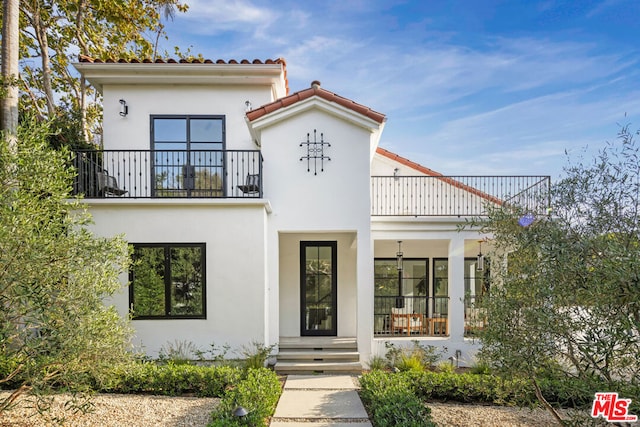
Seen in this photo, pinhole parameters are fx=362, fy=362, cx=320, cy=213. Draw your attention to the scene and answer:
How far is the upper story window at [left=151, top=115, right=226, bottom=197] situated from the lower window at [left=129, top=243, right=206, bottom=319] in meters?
2.01

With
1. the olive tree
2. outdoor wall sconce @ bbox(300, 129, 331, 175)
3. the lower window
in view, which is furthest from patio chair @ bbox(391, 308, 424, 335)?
the olive tree

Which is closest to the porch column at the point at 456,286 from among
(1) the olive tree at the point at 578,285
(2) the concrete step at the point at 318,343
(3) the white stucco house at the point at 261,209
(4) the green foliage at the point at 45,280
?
(3) the white stucco house at the point at 261,209

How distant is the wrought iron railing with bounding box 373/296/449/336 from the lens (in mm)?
12664

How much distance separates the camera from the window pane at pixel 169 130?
39.3ft

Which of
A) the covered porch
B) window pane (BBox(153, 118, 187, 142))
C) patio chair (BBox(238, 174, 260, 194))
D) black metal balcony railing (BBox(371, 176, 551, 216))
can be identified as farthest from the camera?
the covered porch

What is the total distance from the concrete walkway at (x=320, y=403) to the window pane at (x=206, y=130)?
7.78m

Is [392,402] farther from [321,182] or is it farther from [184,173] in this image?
[184,173]

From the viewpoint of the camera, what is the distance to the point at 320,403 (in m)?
7.36

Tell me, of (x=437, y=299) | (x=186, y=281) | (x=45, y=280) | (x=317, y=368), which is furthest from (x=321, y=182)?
(x=437, y=299)

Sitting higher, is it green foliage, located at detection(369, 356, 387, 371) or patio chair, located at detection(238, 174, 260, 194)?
patio chair, located at detection(238, 174, 260, 194)

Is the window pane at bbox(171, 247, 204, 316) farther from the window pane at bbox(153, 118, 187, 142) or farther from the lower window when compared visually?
the window pane at bbox(153, 118, 187, 142)

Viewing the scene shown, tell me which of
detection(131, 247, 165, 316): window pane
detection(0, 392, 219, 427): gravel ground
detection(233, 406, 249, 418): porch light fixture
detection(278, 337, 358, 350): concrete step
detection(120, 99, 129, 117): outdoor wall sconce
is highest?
detection(120, 99, 129, 117): outdoor wall sconce

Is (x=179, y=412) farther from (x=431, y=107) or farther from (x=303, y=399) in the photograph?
(x=431, y=107)

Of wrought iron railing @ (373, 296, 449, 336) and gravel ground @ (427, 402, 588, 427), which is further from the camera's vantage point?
wrought iron railing @ (373, 296, 449, 336)
